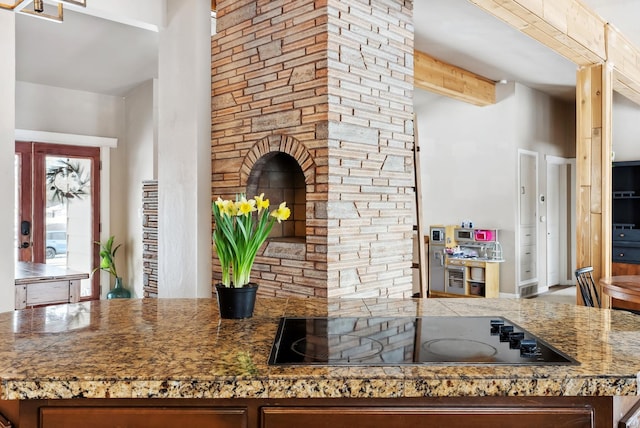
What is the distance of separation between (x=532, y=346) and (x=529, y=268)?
6439mm

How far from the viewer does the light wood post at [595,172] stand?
14.7 ft

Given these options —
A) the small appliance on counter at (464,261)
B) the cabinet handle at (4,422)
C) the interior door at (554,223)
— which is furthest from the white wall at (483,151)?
the cabinet handle at (4,422)

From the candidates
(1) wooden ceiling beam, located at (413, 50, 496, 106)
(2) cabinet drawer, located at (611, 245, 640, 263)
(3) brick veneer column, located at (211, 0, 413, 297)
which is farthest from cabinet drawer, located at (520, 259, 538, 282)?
(3) brick veneer column, located at (211, 0, 413, 297)

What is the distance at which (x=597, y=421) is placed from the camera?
1137 mm

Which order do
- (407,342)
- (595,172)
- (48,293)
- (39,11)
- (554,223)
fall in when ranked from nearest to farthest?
(407,342), (39,11), (48,293), (595,172), (554,223)

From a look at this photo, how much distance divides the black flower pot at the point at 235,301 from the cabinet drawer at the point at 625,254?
6.34m

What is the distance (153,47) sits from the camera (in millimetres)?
5281

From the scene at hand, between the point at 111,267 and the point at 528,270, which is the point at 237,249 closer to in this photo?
the point at 111,267

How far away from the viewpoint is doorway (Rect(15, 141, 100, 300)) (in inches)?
230

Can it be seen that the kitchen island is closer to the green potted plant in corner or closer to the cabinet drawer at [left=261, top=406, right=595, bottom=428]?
Answer: the cabinet drawer at [left=261, top=406, right=595, bottom=428]

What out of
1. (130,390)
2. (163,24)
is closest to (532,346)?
(130,390)

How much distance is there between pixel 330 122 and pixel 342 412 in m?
2.14

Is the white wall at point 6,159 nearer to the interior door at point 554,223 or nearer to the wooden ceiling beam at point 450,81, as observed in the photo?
the wooden ceiling beam at point 450,81

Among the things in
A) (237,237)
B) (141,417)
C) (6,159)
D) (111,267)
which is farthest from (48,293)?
(111,267)
